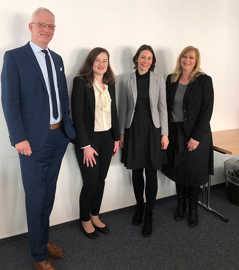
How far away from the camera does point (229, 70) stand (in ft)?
9.17

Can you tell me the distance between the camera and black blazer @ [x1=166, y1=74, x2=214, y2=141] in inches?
80.7

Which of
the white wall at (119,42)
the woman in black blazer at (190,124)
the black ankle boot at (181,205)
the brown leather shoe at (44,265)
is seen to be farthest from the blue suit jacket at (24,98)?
the black ankle boot at (181,205)

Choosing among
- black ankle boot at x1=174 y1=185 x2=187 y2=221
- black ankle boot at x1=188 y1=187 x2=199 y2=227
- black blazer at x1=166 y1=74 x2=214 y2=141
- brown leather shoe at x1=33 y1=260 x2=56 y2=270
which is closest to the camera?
brown leather shoe at x1=33 y1=260 x2=56 y2=270

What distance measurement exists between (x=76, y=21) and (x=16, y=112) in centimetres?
100

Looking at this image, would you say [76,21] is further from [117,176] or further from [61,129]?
[117,176]

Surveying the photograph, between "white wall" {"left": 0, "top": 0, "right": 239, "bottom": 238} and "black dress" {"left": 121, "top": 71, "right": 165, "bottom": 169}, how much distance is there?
0.34 meters

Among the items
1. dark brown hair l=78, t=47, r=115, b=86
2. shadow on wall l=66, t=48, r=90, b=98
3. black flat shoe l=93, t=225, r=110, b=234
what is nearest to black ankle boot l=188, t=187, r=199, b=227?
black flat shoe l=93, t=225, r=110, b=234

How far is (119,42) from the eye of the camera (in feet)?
7.06

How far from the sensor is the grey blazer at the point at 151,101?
1.99m

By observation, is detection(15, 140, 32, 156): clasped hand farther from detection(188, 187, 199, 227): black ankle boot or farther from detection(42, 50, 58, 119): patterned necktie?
detection(188, 187, 199, 227): black ankle boot

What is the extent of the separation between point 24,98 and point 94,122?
577mm

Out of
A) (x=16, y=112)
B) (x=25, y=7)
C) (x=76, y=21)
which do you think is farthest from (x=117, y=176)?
(x=25, y=7)

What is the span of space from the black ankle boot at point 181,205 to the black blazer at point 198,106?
0.62 m

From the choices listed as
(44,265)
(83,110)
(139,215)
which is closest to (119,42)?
(83,110)
